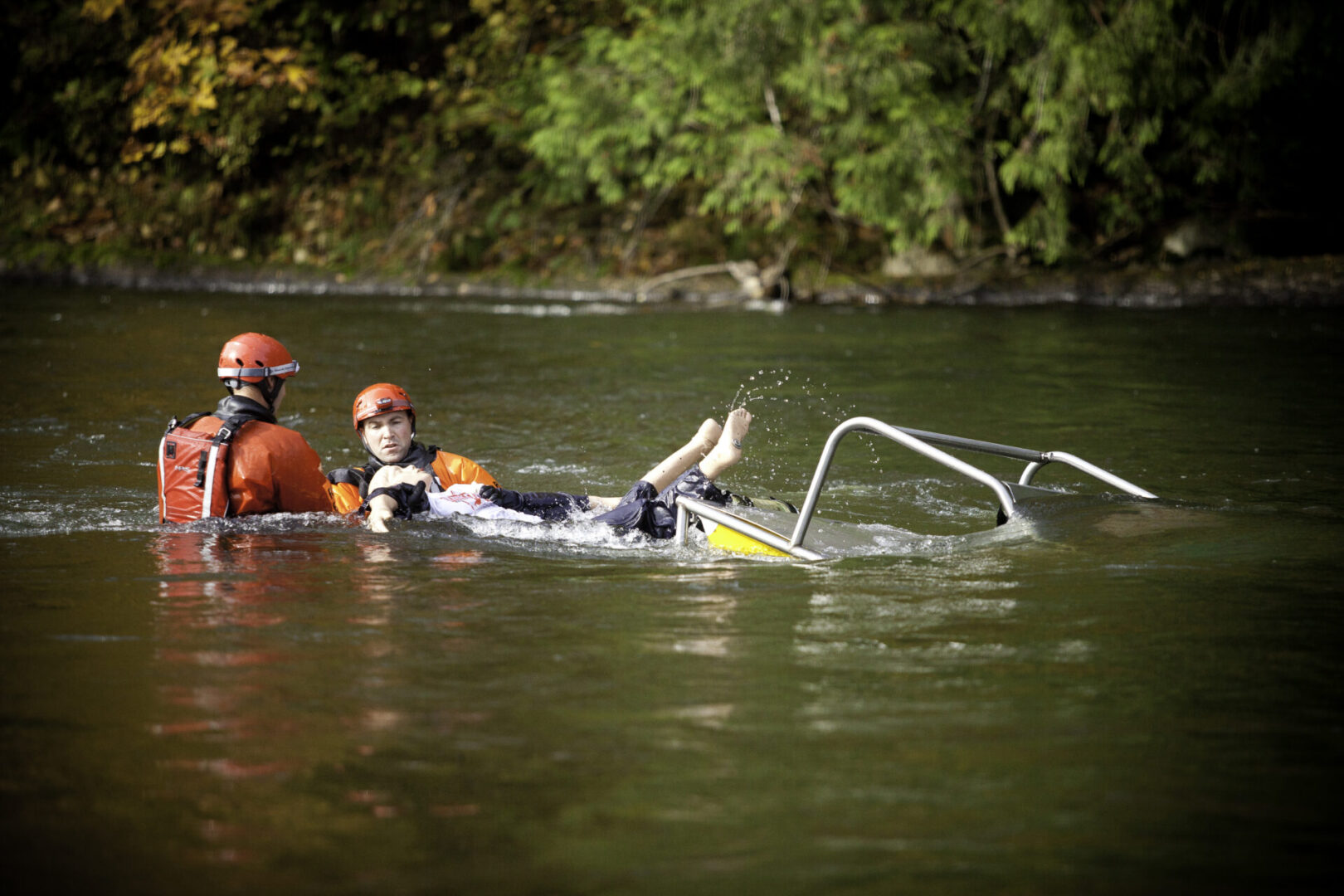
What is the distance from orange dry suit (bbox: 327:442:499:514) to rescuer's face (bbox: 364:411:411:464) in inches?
2.1

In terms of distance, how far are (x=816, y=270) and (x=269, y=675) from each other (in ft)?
61.8

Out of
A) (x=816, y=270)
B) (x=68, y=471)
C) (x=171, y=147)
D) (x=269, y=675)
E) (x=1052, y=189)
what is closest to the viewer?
(x=269, y=675)

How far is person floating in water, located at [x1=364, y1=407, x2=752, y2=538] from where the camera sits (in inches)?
284

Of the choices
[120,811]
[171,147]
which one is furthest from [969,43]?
[120,811]

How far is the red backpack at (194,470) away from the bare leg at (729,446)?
233 cm

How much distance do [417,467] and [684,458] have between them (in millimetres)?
1420

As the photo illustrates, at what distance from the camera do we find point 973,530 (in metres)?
7.98

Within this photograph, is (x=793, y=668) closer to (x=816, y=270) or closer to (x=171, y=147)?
(x=816, y=270)

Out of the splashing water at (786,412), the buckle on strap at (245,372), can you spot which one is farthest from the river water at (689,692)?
the buckle on strap at (245,372)

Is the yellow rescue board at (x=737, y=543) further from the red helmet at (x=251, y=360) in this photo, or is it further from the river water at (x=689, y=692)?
the red helmet at (x=251, y=360)

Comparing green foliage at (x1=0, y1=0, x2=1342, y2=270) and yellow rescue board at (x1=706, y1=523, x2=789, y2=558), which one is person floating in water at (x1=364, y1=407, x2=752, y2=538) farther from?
green foliage at (x1=0, y1=0, x2=1342, y2=270)

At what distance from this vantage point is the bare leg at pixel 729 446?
284 inches

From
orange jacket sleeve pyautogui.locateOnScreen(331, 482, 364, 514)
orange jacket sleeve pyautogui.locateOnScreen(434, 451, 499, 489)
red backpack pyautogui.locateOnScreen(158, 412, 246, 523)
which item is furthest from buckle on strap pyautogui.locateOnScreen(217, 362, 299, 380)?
orange jacket sleeve pyautogui.locateOnScreen(434, 451, 499, 489)

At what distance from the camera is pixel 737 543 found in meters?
6.82
